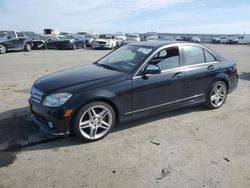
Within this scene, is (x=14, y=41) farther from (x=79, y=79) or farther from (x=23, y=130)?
(x=79, y=79)

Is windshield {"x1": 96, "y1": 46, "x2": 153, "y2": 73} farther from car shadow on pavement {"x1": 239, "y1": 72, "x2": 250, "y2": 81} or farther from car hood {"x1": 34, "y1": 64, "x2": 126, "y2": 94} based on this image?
car shadow on pavement {"x1": 239, "y1": 72, "x2": 250, "y2": 81}

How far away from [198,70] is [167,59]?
0.79 m

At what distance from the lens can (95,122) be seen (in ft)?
15.6

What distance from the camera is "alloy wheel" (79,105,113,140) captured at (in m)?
4.65

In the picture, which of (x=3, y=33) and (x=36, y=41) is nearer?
(x=3, y=33)

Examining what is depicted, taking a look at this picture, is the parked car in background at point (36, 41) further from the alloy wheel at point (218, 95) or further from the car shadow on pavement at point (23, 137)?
the alloy wheel at point (218, 95)

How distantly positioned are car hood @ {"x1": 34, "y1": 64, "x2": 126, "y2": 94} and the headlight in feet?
0.35

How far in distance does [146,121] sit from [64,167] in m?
2.23

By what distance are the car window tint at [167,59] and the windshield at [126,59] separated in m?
0.22

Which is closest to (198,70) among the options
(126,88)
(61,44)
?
(126,88)

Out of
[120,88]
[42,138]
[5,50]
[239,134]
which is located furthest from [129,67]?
[5,50]

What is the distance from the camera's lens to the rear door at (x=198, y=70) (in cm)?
586

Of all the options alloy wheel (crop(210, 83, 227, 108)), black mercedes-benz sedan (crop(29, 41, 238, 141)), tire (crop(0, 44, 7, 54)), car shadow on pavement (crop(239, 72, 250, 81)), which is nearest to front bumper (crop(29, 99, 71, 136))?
black mercedes-benz sedan (crop(29, 41, 238, 141))

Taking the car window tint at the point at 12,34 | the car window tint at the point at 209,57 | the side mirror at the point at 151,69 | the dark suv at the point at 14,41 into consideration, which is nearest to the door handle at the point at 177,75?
the side mirror at the point at 151,69
